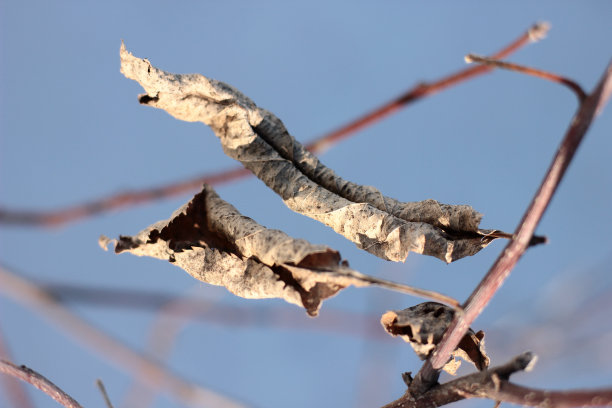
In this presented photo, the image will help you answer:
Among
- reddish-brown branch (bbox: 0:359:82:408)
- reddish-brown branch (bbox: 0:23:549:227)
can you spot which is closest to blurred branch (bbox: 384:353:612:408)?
reddish-brown branch (bbox: 0:359:82:408)

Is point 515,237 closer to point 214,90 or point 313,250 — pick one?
point 313,250

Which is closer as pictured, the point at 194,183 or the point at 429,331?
the point at 429,331

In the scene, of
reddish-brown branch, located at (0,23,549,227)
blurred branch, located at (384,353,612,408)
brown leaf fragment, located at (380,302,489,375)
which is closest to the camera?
blurred branch, located at (384,353,612,408)

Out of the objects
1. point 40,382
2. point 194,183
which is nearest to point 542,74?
point 40,382

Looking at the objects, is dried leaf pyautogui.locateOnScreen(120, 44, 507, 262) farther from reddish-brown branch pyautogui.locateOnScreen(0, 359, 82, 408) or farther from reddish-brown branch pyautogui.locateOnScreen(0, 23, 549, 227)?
reddish-brown branch pyautogui.locateOnScreen(0, 23, 549, 227)

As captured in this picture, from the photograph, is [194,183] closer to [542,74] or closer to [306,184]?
[306,184]
